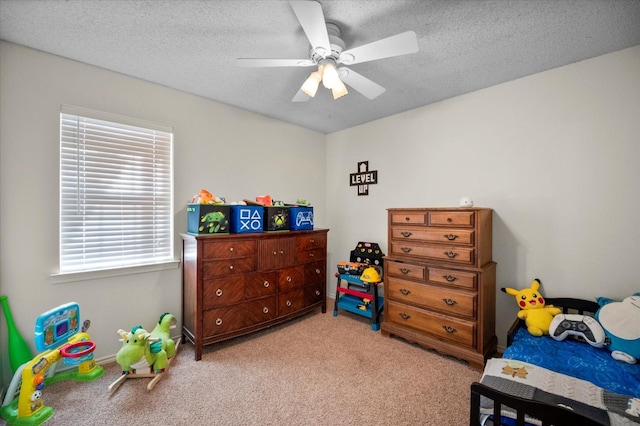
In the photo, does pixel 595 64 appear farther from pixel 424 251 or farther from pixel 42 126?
pixel 42 126

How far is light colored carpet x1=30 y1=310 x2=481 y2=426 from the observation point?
1684 millimetres

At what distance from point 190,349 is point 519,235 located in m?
3.27

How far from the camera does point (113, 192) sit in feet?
7.73

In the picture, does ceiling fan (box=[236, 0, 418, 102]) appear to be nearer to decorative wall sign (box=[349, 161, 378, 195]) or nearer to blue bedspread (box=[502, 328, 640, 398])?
decorative wall sign (box=[349, 161, 378, 195])

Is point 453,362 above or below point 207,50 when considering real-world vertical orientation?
below

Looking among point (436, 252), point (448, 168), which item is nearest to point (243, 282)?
point (436, 252)

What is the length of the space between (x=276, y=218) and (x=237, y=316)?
41.1 inches

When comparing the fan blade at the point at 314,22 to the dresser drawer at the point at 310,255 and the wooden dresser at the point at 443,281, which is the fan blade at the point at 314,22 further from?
the dresser drawer at the point at 310,255

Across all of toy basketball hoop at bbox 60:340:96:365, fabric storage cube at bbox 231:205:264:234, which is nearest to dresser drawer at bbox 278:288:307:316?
fabric storage cube at bbox 231:205:264:234

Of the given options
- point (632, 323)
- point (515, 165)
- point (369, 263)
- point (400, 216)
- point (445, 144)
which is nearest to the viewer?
point (632, 323)

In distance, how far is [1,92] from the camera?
1902mm

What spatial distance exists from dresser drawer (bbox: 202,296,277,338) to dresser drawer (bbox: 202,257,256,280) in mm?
324

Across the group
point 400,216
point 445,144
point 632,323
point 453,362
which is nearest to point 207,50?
point 400,216

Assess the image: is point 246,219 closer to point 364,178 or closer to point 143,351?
point 143,351
